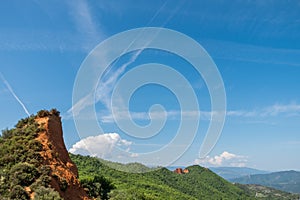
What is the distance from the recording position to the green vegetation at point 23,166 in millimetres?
22484

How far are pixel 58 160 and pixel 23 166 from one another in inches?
180

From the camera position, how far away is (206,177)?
188 metres

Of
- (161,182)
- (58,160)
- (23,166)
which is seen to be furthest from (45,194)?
(161,182)

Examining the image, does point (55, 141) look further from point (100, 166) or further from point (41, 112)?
point (100, 166)

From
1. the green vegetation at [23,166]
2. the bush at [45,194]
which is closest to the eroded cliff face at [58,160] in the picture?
the green vegetation at [23,166]

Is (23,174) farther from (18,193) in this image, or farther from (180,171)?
(180,171)

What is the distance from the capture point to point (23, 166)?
2442cm

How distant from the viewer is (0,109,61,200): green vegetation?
2248cm

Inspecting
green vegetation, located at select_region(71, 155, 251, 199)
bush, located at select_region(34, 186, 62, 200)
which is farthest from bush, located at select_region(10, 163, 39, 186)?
green vegetation, located at select_region(71, 155, 251, 199)

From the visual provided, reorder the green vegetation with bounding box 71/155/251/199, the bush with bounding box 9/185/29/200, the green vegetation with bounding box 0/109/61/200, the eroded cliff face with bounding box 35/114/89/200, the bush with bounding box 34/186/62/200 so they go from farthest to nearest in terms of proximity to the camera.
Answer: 1. the green vegetation with bounding box 71/155/251/199
2. the eroded cliff face with bounding box 35/114/89/200
3. the green vegetation with bounding box 0/109/61/200
4. the bush with bounding box 9/185/29/200
5. the bush with bounding box 34/186/62/200

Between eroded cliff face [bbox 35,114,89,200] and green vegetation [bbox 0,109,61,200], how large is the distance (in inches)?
25.1

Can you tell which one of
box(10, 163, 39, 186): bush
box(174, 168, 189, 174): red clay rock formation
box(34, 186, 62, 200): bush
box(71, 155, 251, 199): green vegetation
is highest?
box(174, 168, 189, 174): red clay rock formation

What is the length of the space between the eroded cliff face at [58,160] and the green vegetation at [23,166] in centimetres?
64

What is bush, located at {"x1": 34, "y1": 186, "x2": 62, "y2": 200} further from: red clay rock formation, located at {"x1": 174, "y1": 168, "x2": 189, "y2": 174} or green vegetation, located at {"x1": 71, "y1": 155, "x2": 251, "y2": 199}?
red clay rock formation, located at {"x1": 174, "y1": 168, "x2": 189, "y2": 174}
